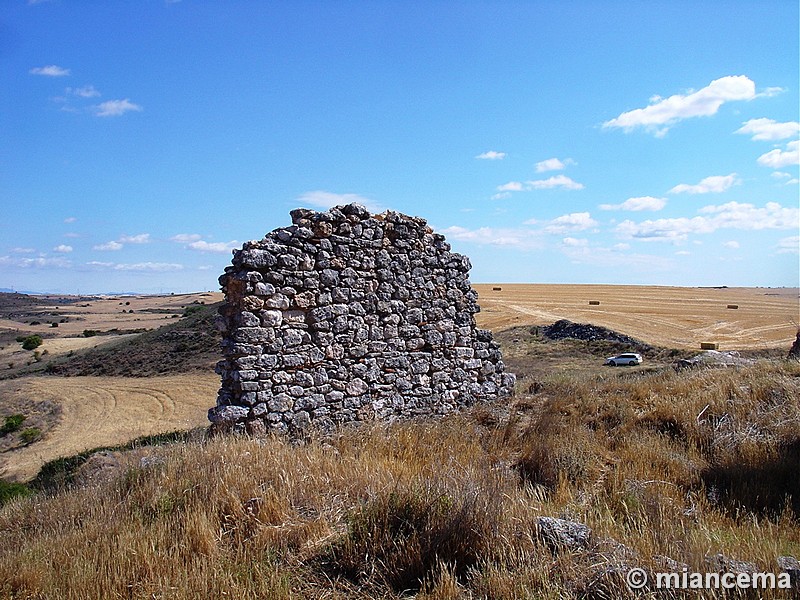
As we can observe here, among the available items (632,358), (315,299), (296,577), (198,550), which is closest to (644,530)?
(296,577)

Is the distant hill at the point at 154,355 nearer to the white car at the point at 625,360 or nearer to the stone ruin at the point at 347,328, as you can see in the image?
the white car at the point at 625,360

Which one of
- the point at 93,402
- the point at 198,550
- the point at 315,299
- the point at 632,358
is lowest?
the point at 93,402

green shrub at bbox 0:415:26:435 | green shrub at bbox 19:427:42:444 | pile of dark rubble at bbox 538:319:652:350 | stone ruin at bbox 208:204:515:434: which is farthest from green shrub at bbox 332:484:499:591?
pile of dark rubble at bbox 538:319:652:350

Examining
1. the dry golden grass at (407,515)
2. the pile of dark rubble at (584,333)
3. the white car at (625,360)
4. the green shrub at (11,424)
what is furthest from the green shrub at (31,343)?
the dry golden grass at (407,515)

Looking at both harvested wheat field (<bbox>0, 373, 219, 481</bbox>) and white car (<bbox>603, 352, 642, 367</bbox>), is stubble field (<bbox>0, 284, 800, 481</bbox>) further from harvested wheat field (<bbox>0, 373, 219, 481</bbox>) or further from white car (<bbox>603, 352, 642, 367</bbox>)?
white car (<bbox>603, 352, 642, 367</bbox>)

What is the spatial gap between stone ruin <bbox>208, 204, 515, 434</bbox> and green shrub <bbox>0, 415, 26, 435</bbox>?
19756mm

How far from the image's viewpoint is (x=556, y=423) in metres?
7.90

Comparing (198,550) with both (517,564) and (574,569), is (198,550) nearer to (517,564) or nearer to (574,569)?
(517,564)

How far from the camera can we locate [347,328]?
8.20m

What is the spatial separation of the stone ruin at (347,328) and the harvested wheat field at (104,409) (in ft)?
30.7

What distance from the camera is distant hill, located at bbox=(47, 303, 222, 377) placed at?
3181 centimetres

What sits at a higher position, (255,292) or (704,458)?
(255,292)

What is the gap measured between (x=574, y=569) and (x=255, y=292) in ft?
17.7

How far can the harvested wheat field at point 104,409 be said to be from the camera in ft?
60.5
